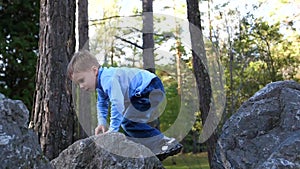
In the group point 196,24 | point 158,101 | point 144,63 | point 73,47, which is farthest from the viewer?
point 144,63

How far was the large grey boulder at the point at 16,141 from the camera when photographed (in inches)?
79.7

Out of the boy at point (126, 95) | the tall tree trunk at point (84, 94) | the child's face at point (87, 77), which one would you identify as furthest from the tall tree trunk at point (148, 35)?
the child's face at point (87, 77)

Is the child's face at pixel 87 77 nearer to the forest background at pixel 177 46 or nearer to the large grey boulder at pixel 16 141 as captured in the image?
the large grey boulder at pixel 16 141

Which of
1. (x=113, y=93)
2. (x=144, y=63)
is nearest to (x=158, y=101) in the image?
(x=113, y=93)

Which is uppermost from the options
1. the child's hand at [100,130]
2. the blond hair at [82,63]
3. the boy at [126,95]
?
the blond hair at [82,63]

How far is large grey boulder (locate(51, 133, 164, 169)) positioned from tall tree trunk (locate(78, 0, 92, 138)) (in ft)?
16.8

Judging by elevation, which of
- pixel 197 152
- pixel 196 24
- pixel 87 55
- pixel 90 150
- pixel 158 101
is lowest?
pixel 197 152

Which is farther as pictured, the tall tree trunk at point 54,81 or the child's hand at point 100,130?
the tall tree trunk at point 54,81

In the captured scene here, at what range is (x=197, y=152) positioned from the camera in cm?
1827

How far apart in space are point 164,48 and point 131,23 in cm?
131

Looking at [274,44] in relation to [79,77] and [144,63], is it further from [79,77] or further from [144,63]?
[79,77]

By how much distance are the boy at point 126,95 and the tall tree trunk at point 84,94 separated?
14.7ft

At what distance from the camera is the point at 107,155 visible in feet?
8.87

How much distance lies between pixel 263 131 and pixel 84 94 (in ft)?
20.5
